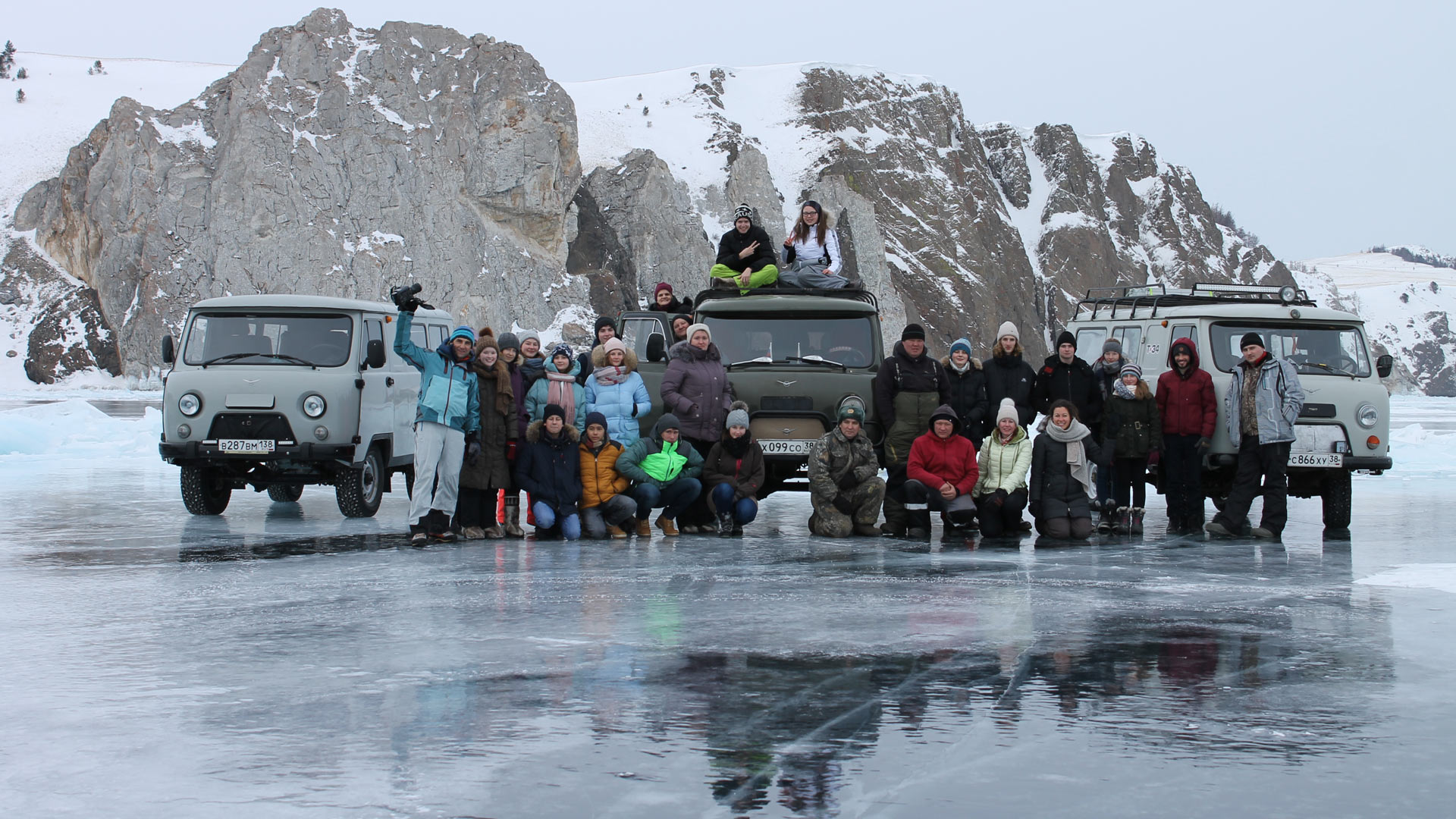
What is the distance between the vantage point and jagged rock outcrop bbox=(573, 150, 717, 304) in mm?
84312

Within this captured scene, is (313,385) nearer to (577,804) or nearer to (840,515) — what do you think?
(840,515)

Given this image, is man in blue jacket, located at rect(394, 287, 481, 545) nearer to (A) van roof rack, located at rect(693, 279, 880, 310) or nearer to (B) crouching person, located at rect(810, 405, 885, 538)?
(B) crouching person, located at rect(810, 405, 885, 538)

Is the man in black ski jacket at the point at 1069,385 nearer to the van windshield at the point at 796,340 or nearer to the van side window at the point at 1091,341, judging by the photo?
the van windshield at the point at 796,340

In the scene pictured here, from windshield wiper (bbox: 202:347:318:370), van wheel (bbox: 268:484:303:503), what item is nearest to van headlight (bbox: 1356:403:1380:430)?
windshield wiper (bbox: 202:347:318:370)

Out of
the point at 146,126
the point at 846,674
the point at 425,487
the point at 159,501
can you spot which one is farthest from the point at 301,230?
the point at 846,674

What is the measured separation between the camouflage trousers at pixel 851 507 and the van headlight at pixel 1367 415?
475cm

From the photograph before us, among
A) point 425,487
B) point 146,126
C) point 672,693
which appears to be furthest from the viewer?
point 146,126

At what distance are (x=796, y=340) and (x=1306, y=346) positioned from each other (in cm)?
517

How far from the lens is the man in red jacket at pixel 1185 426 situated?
12445mm

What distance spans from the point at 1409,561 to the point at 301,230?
66580 millimetres

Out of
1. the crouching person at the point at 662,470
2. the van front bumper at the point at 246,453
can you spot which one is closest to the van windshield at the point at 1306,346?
the crouching person at the point at 662,470

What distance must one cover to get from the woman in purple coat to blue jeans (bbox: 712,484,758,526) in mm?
326

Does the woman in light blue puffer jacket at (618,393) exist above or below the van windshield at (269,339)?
below

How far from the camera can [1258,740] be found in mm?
5000
